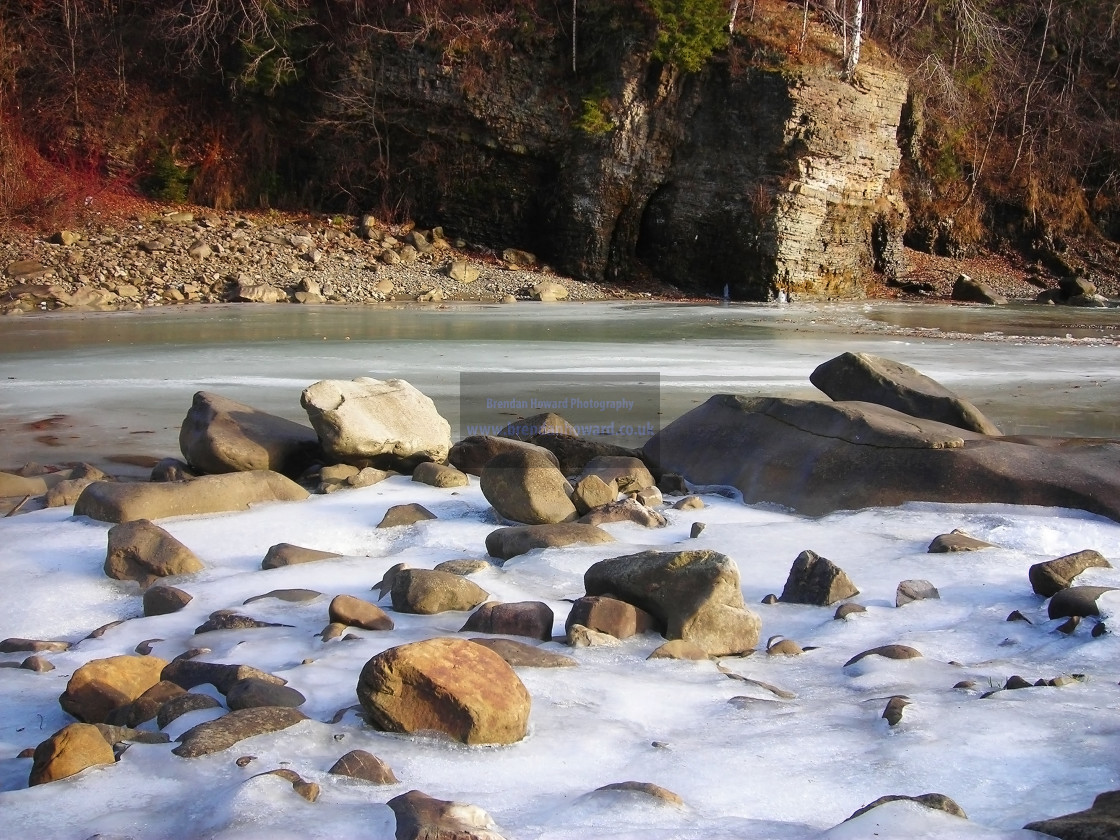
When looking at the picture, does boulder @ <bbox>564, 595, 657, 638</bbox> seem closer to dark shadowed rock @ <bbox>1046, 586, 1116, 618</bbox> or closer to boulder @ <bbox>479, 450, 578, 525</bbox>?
dark shadowed rock @ <bbox>1046, 586, 1116, 618</bbox>

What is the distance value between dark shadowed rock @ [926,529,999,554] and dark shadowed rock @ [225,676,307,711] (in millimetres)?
2352

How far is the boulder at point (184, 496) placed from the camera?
13.2 feet

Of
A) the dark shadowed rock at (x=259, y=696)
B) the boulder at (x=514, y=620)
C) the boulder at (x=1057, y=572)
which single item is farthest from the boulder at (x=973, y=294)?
the dark shadowed rock at (x=259, y=696)

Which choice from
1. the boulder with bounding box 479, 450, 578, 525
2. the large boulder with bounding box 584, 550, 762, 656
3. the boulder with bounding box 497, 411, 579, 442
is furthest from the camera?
the boulder with bounding box 497, 411, 579, 442

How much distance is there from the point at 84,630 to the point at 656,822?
203 centimetres

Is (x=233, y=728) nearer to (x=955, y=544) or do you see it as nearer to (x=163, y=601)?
(x=163, y=601)

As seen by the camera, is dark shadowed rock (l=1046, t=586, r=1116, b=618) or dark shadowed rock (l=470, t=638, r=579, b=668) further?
dark shadowed rock (l=1046, t=586, r=1116, b=618)

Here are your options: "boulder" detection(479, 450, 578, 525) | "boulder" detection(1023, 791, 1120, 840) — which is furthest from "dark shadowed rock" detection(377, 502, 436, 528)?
"boulder" detection(1023, 791, 1120, 840)

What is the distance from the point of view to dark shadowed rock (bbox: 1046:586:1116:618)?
9.37ft

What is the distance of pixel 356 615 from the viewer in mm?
2898

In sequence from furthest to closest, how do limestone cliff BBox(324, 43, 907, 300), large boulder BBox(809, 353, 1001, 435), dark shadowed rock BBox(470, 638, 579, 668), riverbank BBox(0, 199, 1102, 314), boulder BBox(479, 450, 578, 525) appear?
limestone cliff BBox(324, 43, 907, 300) < riverbank BBox(0, 199, 1102, 314) < large boulder BBox(809, 353, 1001, 435) < boulder BBox(479, 450, 578, 525) < dark shadowed rock BBox(470, 638, 579, 668)

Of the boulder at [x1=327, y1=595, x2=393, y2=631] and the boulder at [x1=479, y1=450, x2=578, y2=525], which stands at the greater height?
the boulder at [x1=479, y1=450, x2=578, y2=525]

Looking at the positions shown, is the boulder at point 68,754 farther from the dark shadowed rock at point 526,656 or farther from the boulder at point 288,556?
the boulder at point 288,556

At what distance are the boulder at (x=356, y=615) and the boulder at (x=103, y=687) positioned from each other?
0.54 meters
